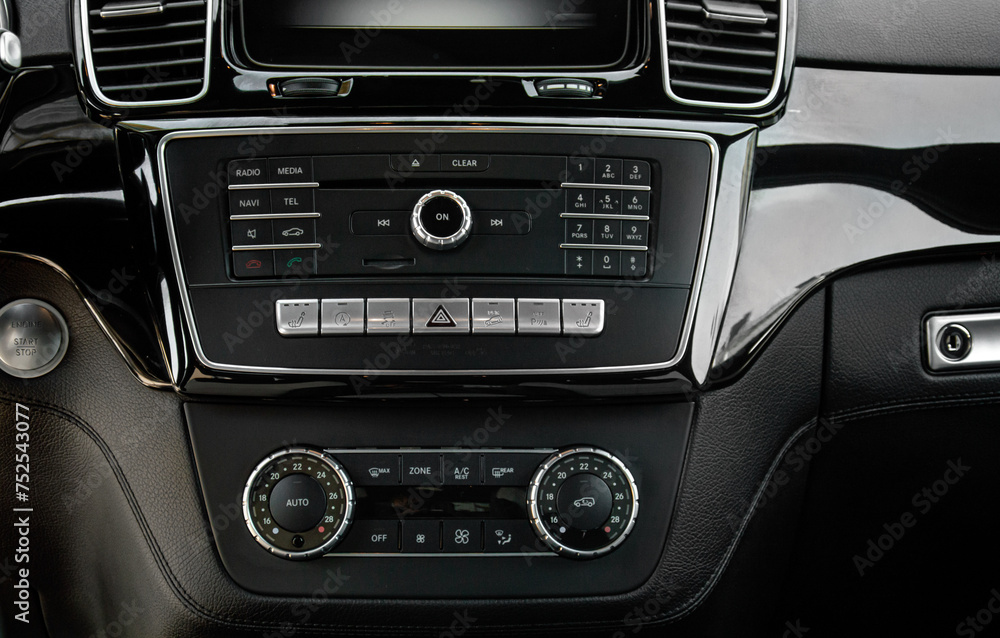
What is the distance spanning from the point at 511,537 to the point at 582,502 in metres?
0.12

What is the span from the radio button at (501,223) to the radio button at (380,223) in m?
0.10

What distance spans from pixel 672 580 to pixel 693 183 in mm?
598

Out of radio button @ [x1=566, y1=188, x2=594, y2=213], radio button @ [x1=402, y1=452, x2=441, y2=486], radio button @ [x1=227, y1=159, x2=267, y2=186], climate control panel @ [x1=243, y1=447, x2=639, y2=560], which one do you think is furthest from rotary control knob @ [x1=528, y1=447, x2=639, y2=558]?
radio button @ [x1=227, y1=159, x2=267, y2=186]

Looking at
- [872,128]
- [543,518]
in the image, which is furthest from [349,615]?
[872,128]

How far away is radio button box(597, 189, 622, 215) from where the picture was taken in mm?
1065

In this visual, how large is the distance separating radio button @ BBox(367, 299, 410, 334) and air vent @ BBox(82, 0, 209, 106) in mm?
382

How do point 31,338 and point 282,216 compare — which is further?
point 31,338

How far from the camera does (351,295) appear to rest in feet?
3.47

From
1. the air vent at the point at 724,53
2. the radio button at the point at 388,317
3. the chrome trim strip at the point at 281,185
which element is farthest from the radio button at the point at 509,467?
the air vent at the point at 724,53

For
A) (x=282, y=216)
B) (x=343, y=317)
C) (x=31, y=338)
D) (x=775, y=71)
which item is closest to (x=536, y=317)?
(x=343, y=317)

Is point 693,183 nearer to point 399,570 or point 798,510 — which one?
point 798,510

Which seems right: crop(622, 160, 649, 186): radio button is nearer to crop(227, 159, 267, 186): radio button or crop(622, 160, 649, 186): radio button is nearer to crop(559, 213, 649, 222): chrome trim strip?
crop(559, 213, 649, 222): chrome trim strip

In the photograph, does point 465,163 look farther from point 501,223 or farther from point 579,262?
point 579,262

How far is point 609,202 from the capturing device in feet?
3.50
